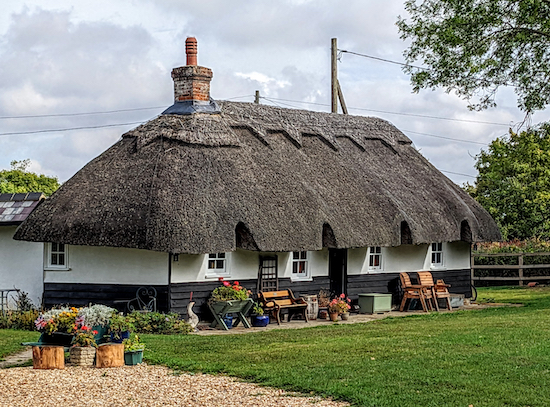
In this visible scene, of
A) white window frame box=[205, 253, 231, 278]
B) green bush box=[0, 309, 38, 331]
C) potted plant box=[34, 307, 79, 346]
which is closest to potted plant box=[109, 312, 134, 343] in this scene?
potted plant box=[34, 307, 79, 346]

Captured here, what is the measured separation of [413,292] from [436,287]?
2.11 ft

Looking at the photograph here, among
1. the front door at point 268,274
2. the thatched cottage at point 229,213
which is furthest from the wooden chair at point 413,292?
the front door at point 268,274

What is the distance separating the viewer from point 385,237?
20.8m

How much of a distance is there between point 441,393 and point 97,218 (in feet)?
35.0

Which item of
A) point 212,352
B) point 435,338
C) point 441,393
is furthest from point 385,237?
point 441,393

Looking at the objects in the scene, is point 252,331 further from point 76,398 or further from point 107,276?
point 76,398

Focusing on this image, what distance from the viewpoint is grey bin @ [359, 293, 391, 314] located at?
2127cm

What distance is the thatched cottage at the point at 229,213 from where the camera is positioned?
1781 cm

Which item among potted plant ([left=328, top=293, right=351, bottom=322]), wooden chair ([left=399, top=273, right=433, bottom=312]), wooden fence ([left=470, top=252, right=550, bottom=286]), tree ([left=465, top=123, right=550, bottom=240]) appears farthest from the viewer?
tree ([left=465, top=123, right=550, bottom=240])

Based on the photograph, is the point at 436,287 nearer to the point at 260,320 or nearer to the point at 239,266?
the point at 260,320

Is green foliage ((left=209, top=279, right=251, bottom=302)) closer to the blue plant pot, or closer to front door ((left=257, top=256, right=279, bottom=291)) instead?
the blue plant pot

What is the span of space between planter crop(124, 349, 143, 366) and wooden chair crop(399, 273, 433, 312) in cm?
1110

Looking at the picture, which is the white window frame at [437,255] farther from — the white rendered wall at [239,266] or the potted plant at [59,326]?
the potted plant at [59,326]

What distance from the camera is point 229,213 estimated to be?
1795 cm
